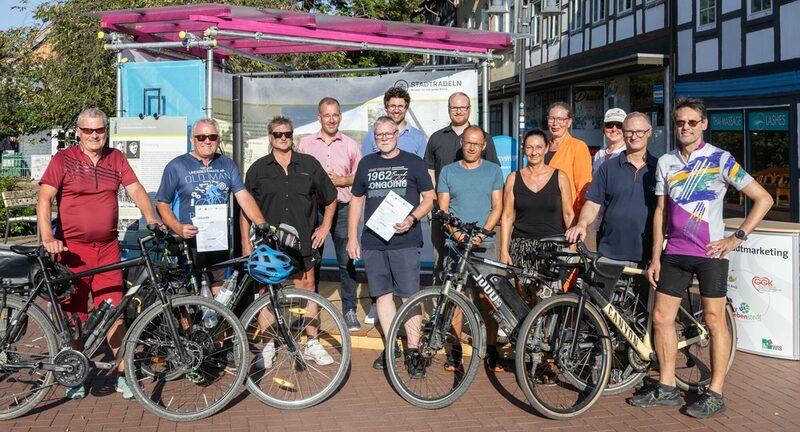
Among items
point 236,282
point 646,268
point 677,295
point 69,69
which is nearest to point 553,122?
point 646,268

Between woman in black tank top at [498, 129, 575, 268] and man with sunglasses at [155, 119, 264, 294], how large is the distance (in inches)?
73.2

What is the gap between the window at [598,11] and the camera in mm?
Result: 24438

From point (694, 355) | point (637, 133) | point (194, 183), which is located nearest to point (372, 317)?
point (194, 183)

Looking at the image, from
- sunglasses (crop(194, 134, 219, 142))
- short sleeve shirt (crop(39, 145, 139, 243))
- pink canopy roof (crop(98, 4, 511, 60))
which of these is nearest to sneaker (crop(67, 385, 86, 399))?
short sleeve shirt (crop(39, 145, 139, 243))

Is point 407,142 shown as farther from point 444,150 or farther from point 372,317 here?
point 372,317

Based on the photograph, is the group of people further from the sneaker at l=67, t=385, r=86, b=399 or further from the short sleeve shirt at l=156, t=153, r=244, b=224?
the sneaker at l=67, t=385, r=86, b=399

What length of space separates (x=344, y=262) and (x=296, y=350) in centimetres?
225

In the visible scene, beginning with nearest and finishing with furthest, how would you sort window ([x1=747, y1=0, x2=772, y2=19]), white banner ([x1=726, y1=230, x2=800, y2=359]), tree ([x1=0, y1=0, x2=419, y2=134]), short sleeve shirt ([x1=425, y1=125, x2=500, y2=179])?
white banner ([x1=726, y1=230, x2=800, y2=359]) < short sleeve shirt ([x1=425, y1=125, x2=500, y2=179]) < window ([x1=747, y1=0, x2=772, y2=19]) < tree ([x1=0, y1=0, x2=419, y2=134])

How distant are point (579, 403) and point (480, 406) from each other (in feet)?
2.15

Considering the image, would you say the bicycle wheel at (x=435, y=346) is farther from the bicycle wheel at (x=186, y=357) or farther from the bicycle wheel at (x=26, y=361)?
the bicycle wheel at (x=26, y=361)

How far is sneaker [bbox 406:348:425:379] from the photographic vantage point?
18.9ft

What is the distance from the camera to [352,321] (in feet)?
25.6

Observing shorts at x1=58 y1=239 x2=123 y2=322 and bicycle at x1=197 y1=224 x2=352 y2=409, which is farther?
shorts at x1=58 y1=239 x2=123 y2=322

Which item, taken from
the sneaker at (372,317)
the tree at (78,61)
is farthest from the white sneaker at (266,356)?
the tree at (78,61)
